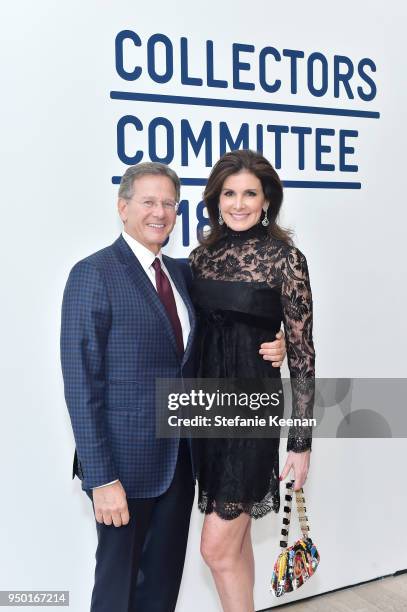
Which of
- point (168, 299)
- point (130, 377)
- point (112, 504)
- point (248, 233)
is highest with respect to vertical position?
point (248, 233)

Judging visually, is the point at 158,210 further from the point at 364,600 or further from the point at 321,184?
the point at 364,600

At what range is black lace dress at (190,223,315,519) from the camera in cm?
250

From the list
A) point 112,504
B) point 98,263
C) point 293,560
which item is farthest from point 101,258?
point 293,560

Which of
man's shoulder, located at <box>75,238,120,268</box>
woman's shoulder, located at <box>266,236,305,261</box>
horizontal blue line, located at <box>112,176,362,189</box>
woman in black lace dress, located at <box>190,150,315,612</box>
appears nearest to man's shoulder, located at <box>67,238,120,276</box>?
man's shoulder, located at <box>75,238,120,268</box>

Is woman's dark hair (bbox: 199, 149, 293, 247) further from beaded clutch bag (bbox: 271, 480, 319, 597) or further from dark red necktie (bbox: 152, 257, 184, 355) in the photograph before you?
beaded clutch bag (bbox: 271, 480, 319, 597)

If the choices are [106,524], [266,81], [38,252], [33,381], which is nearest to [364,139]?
[266,81]

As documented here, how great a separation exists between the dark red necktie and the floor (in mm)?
1864

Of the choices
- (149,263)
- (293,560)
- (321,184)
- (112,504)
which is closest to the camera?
(112,504)

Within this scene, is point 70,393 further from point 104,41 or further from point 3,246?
point 104,41

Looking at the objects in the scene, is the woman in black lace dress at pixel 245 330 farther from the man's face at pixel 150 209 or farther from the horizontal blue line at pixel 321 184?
the horizontal blue line at pixel 321 184

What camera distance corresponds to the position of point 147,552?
2.52m

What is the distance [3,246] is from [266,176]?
3.49 feet

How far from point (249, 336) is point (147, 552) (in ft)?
2.60

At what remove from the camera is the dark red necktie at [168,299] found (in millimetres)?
2398
